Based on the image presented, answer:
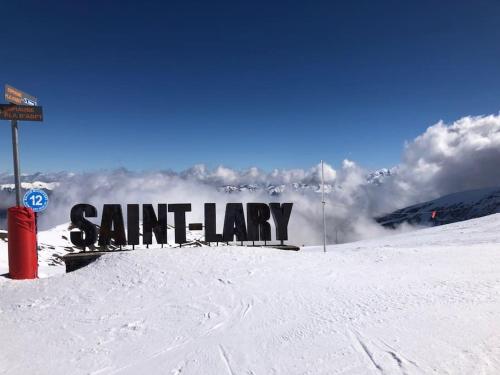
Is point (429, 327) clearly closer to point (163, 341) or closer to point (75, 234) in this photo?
point (163, 341)

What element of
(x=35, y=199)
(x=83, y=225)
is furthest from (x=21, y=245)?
(x=83, y=225)

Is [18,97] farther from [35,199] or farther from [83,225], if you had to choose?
[83,225]

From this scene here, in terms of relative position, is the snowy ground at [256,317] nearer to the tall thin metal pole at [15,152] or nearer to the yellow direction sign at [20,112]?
the tall thin metal pole at [15,152]

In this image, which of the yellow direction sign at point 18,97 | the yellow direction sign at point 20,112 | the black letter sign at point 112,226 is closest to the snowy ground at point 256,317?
the black letter sign at point 112,226

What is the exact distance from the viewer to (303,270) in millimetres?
12461

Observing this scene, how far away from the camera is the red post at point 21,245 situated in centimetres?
1290

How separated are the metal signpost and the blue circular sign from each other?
0.78 meters

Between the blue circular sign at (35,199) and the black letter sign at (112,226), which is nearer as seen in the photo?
the blue circular sign at (35,199)

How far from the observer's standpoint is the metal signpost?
13430mm

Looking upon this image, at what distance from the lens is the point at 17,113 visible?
539 inches

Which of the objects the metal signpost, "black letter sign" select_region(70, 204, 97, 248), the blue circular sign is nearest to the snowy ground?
the blue circular sign

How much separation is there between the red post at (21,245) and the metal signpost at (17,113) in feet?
3.01

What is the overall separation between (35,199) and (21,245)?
1.84m

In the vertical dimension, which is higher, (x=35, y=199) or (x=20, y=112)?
(x=20, y=112)
